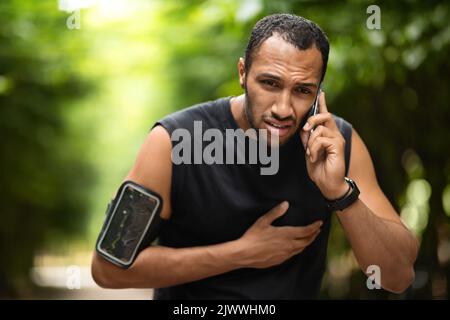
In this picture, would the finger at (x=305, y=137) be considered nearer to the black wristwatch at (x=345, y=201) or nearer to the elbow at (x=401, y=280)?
the black wristwatch at (x=345, y=201)

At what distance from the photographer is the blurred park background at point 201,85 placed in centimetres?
505

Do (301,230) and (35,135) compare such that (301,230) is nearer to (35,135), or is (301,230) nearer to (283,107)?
(283,107)

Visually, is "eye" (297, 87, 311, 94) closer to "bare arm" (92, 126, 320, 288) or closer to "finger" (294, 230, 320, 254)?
"bare arm" (92, 126, 320, 288)

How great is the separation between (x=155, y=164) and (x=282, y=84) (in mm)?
609

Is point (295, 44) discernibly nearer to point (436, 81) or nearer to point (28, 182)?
point (436, 81)

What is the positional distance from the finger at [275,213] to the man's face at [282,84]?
11.7 inches

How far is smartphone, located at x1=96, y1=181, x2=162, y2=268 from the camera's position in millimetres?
2871

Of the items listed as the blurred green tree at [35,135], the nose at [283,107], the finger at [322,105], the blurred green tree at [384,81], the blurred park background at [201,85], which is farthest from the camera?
the blurred green tree at [35,135]

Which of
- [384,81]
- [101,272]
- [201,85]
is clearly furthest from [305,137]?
[201,85]

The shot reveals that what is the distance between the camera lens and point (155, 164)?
2.87 metres

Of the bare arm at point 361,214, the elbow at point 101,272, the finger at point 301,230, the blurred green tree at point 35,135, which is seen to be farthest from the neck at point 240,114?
the blurred green tree at point 35,135

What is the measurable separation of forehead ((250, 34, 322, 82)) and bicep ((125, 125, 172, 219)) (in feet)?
1.60
